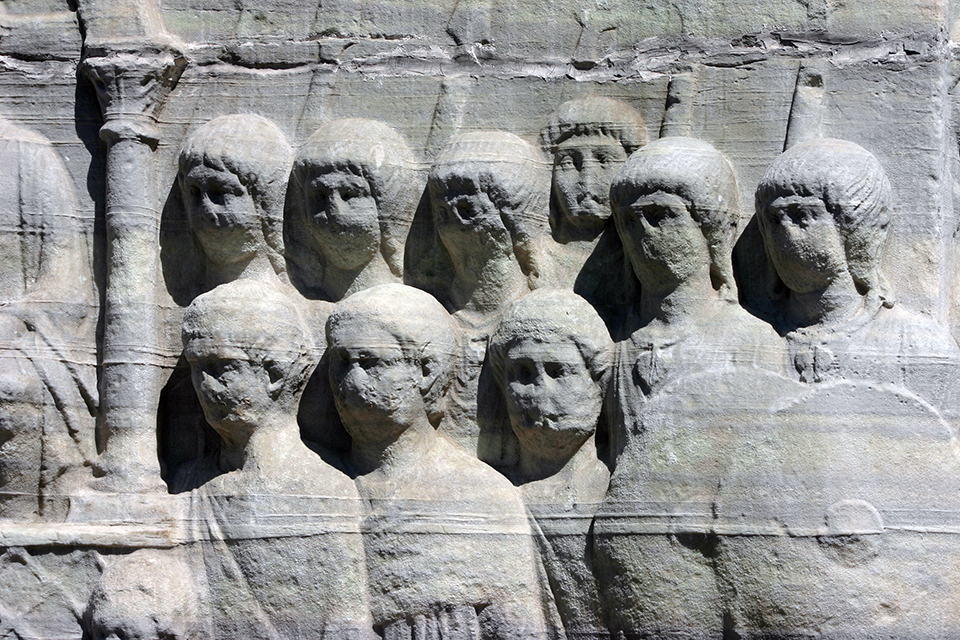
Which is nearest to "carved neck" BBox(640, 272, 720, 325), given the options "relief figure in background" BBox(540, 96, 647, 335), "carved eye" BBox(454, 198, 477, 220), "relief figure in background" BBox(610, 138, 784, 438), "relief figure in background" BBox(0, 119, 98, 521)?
"relief figure in background" BBox(610, 138, 784, 438)

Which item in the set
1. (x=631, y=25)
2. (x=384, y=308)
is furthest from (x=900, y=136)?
(x=384, y=308)

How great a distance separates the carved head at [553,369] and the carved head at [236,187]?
3.40 feet

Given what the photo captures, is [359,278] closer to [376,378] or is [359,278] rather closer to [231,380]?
[376,378]

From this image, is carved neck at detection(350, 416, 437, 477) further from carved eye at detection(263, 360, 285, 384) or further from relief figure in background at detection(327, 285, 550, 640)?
carved eye at detection(263, 360, 285, 384)

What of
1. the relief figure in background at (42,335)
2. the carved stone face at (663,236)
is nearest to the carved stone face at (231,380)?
the relief figure in background at (42,335)

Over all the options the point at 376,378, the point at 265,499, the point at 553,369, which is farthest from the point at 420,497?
the point at 553,369

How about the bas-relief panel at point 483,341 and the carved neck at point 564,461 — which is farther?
the carved neck at point 564,461

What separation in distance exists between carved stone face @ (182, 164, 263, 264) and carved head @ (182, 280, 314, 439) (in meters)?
0.19

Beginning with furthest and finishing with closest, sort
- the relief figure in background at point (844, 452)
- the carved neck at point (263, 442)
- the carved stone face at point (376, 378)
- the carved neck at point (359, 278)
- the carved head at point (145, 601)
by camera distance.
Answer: the carved neck at point (359, 278), the carved neck at point (263, 442), the carved stone face at point (376, 378), the carved head at point (145, 601), the relief figure in background at point (844, 452)

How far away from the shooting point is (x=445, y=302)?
6.15 m

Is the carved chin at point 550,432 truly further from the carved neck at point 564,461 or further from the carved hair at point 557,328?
the carved hair at point 557,328

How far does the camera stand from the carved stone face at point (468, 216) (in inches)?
235

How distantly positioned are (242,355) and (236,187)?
0.66m

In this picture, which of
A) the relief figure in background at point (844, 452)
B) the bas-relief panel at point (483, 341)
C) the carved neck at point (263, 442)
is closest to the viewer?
the relief figure in background at point (844, 452)
